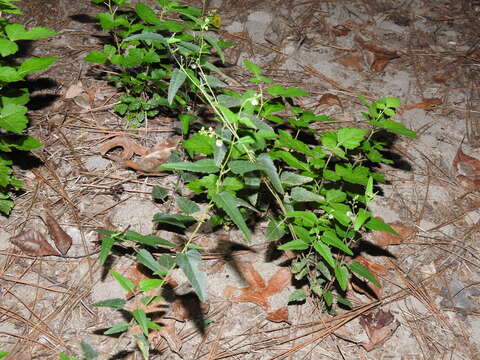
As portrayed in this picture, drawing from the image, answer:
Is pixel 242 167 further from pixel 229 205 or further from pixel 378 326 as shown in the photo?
pixel 378 326

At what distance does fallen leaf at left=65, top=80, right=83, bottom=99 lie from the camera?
288 cm

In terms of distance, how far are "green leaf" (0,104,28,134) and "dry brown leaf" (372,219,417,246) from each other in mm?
1958

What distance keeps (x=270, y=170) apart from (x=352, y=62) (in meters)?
2.33

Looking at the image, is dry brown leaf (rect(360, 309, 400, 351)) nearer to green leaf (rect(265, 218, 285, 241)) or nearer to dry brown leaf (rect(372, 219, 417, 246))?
dry brown leaf (rect(372, 219, 417, 246))

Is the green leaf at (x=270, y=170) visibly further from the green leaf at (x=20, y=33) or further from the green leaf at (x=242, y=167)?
the green leaf at (x=20, y=33)

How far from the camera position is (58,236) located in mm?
2201

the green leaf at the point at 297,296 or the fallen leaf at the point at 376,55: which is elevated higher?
the fallen leaf at the point at 376,55

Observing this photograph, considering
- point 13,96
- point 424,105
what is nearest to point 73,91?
point 13,96

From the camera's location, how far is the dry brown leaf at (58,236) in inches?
85.7

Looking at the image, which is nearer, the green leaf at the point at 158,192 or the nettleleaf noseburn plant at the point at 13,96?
the nettleleaf noseburn plant at the point at 13,96

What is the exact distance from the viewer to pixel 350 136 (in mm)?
1865

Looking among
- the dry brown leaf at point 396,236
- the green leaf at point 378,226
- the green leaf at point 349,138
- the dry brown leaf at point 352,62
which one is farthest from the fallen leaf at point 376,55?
the green leaf at point 378,226

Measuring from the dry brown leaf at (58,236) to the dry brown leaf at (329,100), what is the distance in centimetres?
199

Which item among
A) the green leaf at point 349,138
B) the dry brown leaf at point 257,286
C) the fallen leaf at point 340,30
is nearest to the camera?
the green leaf at point 349,138
